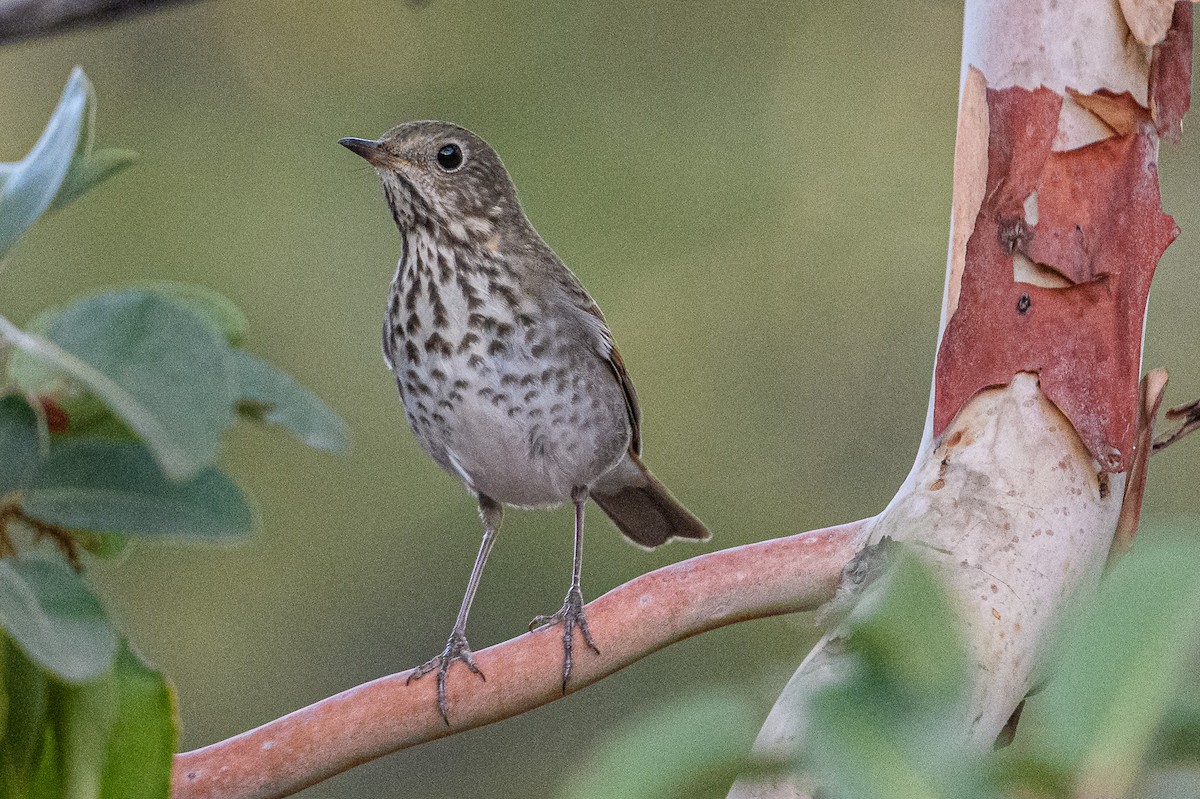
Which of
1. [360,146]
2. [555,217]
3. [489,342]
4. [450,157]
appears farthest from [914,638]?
[555,217]

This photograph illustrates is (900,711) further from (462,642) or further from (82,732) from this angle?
(462,642)

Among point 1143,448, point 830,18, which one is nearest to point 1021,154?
point 1143,448

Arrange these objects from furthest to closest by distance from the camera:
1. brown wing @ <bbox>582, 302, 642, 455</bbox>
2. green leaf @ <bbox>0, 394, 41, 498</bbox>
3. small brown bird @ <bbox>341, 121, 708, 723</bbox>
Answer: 1. brown wing @ <bbox>582, 302, 642, 455</bbox>
2. small brown bird @ <bbox>341, 121, 708, 723</bbox>
3. green leaf @ <bbox>0, 394, 41, 498</bbox>

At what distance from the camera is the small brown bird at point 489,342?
1.88 meters

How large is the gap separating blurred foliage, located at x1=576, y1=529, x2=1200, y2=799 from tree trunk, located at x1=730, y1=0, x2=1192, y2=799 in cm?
75

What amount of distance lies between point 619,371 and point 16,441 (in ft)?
5.12

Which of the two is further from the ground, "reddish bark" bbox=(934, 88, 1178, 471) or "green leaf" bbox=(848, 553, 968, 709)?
"green leaf" bbox=(848, 553, 968, 709)

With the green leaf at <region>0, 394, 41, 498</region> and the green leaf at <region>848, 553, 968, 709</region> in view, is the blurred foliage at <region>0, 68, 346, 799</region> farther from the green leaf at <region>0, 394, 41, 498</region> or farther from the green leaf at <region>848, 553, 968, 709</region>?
the green leaf at <region>848, 553, 968, 709</region>

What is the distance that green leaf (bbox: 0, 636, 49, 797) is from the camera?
2.13 ft

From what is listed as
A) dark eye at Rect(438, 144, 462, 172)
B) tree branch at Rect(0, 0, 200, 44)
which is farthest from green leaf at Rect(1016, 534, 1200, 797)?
dark eye at Rect(438, 144, 462, 172)

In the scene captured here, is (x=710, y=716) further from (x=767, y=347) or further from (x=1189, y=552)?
(x=767, y=347)

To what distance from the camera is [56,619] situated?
0.54 meters

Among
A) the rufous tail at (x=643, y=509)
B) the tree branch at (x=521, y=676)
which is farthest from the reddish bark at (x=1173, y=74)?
the rufous tail at (x=643, y=509)

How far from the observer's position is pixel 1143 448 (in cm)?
118
